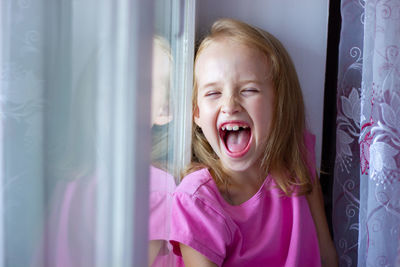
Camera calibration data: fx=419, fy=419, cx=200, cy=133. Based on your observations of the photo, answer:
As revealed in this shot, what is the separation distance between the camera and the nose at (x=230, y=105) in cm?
99

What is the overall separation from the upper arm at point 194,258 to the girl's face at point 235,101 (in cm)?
23

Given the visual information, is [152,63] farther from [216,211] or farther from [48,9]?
[216,211]

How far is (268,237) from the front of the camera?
1.04m

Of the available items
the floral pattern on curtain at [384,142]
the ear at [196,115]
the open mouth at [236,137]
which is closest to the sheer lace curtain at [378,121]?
the floral pattern on curtain at [384,142]

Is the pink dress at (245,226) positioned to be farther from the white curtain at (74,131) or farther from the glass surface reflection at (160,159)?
the white curtain at (74,131)

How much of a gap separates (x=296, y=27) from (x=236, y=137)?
0.41 meters

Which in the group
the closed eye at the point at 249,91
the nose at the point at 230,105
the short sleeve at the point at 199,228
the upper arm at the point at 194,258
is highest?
the closed eye at the point at 249,91

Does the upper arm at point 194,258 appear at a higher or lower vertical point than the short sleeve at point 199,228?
lower

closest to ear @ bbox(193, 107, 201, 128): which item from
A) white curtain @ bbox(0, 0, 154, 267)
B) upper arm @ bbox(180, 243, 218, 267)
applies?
upper arm @ bbox(180, 243, 218, 267)

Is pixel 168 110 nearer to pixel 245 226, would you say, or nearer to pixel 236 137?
pixel 236 137

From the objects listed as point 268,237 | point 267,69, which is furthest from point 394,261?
point 267,69

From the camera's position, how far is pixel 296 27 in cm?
123

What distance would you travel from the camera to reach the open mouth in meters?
1.02

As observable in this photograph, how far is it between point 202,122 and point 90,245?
562mm
